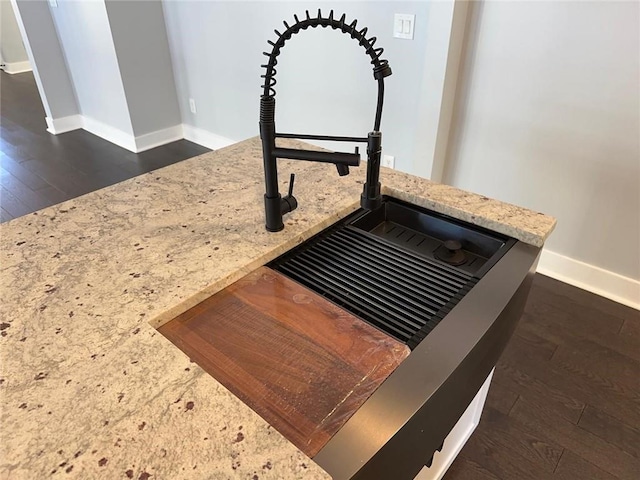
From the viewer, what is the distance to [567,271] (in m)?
2.42

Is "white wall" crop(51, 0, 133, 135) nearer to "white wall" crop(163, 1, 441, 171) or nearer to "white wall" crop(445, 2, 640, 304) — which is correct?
"white wall" crop(163, 1, 441, 171)

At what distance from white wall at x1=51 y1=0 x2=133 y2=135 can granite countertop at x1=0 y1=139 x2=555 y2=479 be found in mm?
2779

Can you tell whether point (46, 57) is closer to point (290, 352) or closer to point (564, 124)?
point (564, 124)

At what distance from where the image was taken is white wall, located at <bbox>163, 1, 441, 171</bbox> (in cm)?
253

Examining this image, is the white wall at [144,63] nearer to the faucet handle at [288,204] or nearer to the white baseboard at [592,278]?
the faucet handle at [288,204]

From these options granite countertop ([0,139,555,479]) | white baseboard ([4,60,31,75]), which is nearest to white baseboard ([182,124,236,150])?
granite countertop ([0,139,555,479])

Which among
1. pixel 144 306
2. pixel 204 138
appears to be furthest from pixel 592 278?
pixel 204 138

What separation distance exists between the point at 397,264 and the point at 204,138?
342 centimetres

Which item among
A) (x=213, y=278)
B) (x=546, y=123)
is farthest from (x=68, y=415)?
(x=546, y=123)

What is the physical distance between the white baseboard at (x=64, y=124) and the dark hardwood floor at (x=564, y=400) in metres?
4.30

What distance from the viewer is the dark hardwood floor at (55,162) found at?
11.1 ft

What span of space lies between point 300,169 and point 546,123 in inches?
55.6

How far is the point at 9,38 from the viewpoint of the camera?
20.7ft

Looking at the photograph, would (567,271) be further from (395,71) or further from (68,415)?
(68,415)
